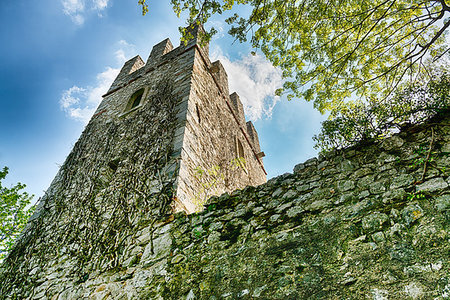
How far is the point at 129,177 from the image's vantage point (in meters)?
4.14

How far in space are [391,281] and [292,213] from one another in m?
0.98

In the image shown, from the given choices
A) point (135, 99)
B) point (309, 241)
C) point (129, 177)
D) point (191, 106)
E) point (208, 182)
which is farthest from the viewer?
point (135, 99)

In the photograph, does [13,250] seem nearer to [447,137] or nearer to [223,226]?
[223,226]

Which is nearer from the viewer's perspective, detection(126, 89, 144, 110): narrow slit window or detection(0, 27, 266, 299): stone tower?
detection(0, 27, 266, 299): stone tower

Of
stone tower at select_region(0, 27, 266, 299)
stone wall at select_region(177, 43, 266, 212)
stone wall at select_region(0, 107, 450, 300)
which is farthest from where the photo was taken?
stone wall at select_region(177, 43, 266, 212)

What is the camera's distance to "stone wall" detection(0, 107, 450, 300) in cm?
171

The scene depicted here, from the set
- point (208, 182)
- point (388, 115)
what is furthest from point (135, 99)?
point (388, 115)

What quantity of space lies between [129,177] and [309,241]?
3.12m

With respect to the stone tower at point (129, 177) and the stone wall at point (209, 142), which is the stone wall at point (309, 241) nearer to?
the stone tower at point (129, 177)

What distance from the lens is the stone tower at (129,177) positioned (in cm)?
343

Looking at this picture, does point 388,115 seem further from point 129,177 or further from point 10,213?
point 10,213

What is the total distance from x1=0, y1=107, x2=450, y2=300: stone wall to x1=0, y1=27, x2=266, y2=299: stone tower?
80 millimetres

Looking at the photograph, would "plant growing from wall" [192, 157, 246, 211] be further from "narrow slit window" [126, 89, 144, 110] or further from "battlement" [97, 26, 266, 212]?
"narrow slit window" [126, 89, 144, 110]

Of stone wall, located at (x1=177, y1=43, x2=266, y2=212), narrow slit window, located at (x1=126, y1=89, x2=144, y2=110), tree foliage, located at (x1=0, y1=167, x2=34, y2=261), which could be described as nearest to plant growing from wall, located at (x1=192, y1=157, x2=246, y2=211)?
stone wall, located at (x1=177, y1=43, x2=266, y2=212)
